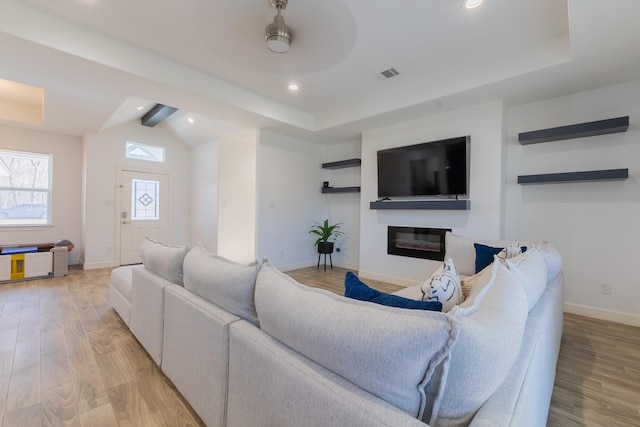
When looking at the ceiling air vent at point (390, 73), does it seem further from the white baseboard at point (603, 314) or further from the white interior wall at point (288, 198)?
the white baseboard at point (603, 314)

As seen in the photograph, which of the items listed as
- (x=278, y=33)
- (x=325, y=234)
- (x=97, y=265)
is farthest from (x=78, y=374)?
(x=97, y=265)

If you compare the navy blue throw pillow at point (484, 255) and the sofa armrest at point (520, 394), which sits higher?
the navy blue throw pillow at point (484, 255)

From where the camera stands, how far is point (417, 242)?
13.6 ft

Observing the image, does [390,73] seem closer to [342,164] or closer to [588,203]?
[342,164]

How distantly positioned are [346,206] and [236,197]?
8.61ft

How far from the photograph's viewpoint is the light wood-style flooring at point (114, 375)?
156 centimetres

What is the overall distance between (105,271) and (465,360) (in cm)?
600

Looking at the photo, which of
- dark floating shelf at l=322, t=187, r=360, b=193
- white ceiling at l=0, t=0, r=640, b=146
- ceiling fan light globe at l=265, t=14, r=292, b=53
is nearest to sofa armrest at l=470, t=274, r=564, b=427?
white ceiling at l=0, t=0, r=640, b=146

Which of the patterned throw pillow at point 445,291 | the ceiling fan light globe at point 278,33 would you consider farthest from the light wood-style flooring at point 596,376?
the ceiling fan light globe at point 278,33

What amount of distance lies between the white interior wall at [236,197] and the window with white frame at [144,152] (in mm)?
1550

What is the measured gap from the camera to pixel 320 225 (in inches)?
225

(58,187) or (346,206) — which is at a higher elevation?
(58,187)

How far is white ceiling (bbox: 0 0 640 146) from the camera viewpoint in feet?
7.25

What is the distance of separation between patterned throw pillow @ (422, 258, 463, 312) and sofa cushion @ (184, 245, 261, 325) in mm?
774
